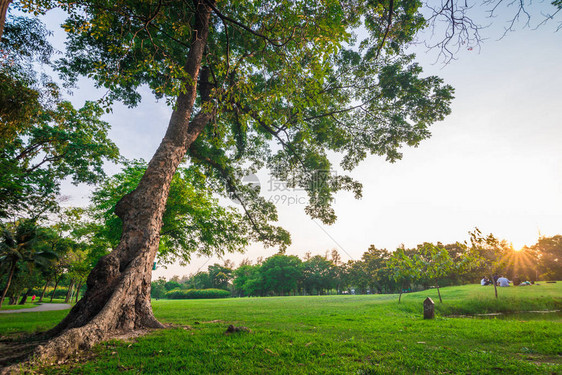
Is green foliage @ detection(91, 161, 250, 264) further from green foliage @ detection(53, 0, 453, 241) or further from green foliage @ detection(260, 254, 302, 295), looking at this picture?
green foliage @ detection(260, 254, 302, 295)

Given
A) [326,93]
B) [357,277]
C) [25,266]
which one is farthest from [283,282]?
[326,93]

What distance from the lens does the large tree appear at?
4445 millimetres

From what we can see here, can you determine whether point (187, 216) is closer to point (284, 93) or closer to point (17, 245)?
point (284, 93)

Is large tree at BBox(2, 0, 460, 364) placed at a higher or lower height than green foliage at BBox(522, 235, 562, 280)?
higher

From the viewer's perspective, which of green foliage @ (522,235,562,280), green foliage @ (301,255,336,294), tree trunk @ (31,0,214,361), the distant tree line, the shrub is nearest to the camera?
tree trunk @ (31,0,214,361)

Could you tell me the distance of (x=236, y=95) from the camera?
16.4 ft

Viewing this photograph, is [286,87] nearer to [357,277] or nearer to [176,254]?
[176,254]

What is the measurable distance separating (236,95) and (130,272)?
4.97m

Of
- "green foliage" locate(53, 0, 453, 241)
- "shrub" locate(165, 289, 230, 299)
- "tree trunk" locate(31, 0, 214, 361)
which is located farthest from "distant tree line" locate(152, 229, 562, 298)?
"tree trunk" locate(31, 0, 214, 361)

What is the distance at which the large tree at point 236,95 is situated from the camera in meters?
4.45

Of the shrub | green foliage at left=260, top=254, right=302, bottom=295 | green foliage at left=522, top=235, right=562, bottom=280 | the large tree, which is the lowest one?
the shrub

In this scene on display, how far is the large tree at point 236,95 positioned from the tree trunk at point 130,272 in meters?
0.03

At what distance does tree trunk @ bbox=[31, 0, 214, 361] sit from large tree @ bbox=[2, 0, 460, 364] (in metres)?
0.03

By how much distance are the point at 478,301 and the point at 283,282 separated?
6205 centimetres
